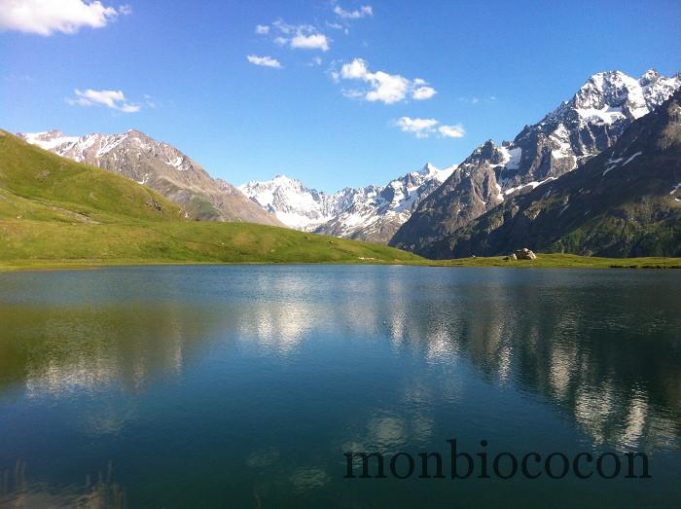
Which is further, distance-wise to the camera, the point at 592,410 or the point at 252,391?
the point at 252,391

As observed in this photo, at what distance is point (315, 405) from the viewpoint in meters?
37.4

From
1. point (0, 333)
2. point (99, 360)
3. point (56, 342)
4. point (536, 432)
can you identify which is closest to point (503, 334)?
point (536, 432)

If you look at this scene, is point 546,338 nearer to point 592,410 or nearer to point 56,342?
point 592,410

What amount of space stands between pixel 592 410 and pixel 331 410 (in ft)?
67.1

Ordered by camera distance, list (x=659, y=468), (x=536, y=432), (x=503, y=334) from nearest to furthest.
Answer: (x=659, y=468) → (x=536, y=432) → (x=503, y=334)

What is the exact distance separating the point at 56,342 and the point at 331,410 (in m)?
40.6

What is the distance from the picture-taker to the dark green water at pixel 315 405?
24922 millimetres

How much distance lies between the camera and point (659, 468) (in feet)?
90.4

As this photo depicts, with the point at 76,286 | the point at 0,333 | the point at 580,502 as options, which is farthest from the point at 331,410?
the point at 76,286

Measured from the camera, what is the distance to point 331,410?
36.2 m

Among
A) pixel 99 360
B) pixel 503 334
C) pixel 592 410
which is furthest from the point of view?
pixel 503 334

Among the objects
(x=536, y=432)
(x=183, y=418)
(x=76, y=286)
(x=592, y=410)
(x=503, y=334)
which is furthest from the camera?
(x=76, y=286)

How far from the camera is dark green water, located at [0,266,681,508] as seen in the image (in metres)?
24.9

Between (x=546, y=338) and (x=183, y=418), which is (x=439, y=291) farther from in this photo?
(x=183, y=418)
